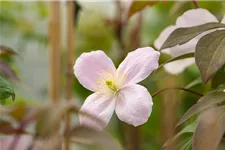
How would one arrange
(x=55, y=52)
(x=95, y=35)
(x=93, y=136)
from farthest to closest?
1. (x=95, y=35)
2. (x=55, y=52)
3. (x=93, y=136)

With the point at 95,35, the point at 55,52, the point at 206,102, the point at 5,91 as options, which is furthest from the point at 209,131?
the point at 95,35

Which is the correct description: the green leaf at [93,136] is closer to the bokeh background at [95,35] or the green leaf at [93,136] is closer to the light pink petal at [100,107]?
the light pink petal at [100,107]

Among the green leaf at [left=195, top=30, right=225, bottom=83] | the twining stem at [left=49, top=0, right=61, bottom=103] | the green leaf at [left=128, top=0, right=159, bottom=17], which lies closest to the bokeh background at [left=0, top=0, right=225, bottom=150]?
the twining stem at [left=49, top=0, right=61, bottom=103]

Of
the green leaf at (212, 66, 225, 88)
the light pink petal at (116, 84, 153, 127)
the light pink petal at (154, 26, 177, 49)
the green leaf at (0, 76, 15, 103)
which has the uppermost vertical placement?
the green leaf at (0, 76, 15, 103)

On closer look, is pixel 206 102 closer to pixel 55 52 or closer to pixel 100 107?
pixel 100 107

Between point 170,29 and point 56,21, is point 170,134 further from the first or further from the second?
point 56,21

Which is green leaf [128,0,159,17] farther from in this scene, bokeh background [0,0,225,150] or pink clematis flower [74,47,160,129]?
bokeh background [0,0,225,150]
